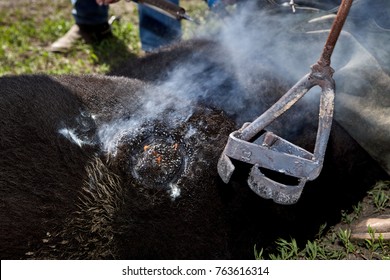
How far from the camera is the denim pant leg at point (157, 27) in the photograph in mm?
4625

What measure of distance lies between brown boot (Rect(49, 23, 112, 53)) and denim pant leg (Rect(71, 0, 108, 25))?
0.06 metres

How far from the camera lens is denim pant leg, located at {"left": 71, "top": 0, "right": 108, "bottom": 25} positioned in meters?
4.83

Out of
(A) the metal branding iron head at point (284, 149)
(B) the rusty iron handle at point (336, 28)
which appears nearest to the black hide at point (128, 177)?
(A) the metal branding iron head at point (284, 149)

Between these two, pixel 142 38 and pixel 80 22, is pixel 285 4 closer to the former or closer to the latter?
pixel 142 38

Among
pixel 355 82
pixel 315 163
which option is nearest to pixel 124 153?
pixel 315 163

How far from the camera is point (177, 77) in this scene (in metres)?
2.84

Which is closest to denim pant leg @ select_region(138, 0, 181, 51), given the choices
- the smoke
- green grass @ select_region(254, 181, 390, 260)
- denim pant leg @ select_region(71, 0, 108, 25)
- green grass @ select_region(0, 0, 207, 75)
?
green grass @ select_region(0, 0, 207, 75)

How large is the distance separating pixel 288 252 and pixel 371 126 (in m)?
0.76

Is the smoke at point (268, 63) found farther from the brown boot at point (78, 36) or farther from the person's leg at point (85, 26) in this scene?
the brown boot at point (78, 36)

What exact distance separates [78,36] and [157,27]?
83 cm

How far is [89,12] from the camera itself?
489cm

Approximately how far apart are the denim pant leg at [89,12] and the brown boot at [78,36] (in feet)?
0.18

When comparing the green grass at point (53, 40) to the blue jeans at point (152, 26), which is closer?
the blue jeans at point (152, 26)

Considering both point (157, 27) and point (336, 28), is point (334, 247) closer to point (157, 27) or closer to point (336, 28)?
point (336, 28)
